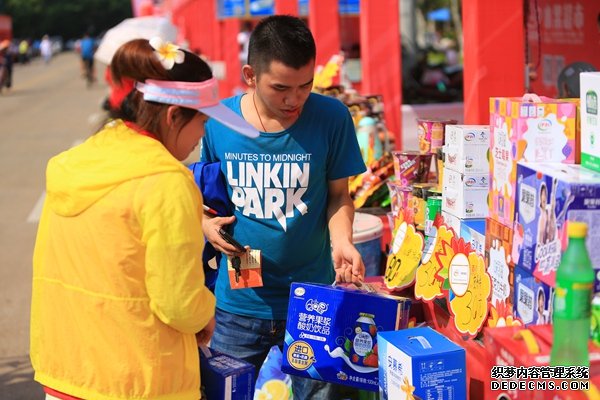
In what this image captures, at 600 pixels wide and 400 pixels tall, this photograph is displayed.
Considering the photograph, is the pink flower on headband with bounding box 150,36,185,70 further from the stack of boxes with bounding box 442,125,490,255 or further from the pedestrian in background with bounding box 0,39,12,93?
the pedestrian in background with bounding box 0,39,12,93

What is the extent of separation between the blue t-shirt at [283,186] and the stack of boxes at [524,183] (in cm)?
56

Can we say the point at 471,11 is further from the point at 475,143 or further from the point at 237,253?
the point at 237,253

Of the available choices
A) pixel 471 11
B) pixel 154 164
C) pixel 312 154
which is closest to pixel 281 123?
pixel 312 154

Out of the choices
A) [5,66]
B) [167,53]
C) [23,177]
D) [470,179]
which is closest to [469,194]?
[470,179]

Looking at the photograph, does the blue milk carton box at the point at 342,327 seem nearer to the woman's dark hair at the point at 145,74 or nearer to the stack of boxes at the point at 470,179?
the stack of boxes at the point at 470,179

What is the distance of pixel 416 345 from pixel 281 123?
3.15ft

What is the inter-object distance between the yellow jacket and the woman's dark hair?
0.06 meters

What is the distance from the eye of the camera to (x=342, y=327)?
123 inches

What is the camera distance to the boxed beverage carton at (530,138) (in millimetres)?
2838

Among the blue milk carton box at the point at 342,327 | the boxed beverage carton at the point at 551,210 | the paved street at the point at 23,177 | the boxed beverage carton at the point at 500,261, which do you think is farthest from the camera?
the paved street at the point at 23,177

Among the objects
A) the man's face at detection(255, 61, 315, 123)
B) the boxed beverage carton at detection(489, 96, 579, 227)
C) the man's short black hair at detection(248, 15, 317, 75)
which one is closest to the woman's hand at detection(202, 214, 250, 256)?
the man's face at detection(255, 61, 315, 123)

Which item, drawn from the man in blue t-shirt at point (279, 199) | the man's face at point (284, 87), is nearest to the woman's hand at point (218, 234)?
the man in blue t-shirt at point (279, 199)

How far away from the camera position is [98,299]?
2354 mm

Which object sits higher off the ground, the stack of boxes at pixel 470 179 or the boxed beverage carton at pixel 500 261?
the stack of boxes at pixel 470 179
